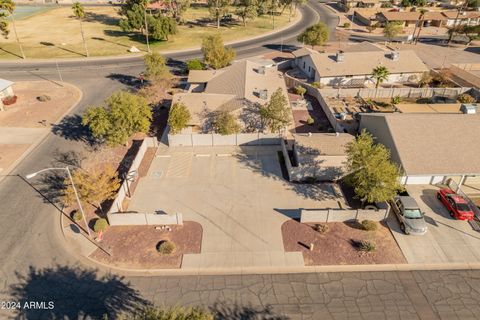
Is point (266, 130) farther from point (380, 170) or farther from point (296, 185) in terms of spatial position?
point (380, 170)

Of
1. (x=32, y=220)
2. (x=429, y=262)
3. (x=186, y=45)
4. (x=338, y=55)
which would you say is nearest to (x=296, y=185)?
(x=429, y=262)

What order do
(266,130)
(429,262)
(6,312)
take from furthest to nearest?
(266,130)
(429,262)
(6,312)

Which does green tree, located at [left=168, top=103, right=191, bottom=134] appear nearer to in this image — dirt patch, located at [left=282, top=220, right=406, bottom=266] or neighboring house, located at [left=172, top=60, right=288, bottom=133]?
neighboring house, located at [left=172, top=60, right=288, bottom=133]

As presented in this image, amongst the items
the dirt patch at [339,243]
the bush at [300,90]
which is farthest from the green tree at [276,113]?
the dirt patch at [339,243]

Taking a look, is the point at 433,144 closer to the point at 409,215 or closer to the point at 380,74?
the point at 409,215

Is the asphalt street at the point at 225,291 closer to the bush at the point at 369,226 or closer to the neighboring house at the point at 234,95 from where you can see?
the bush at the point at 369,226
